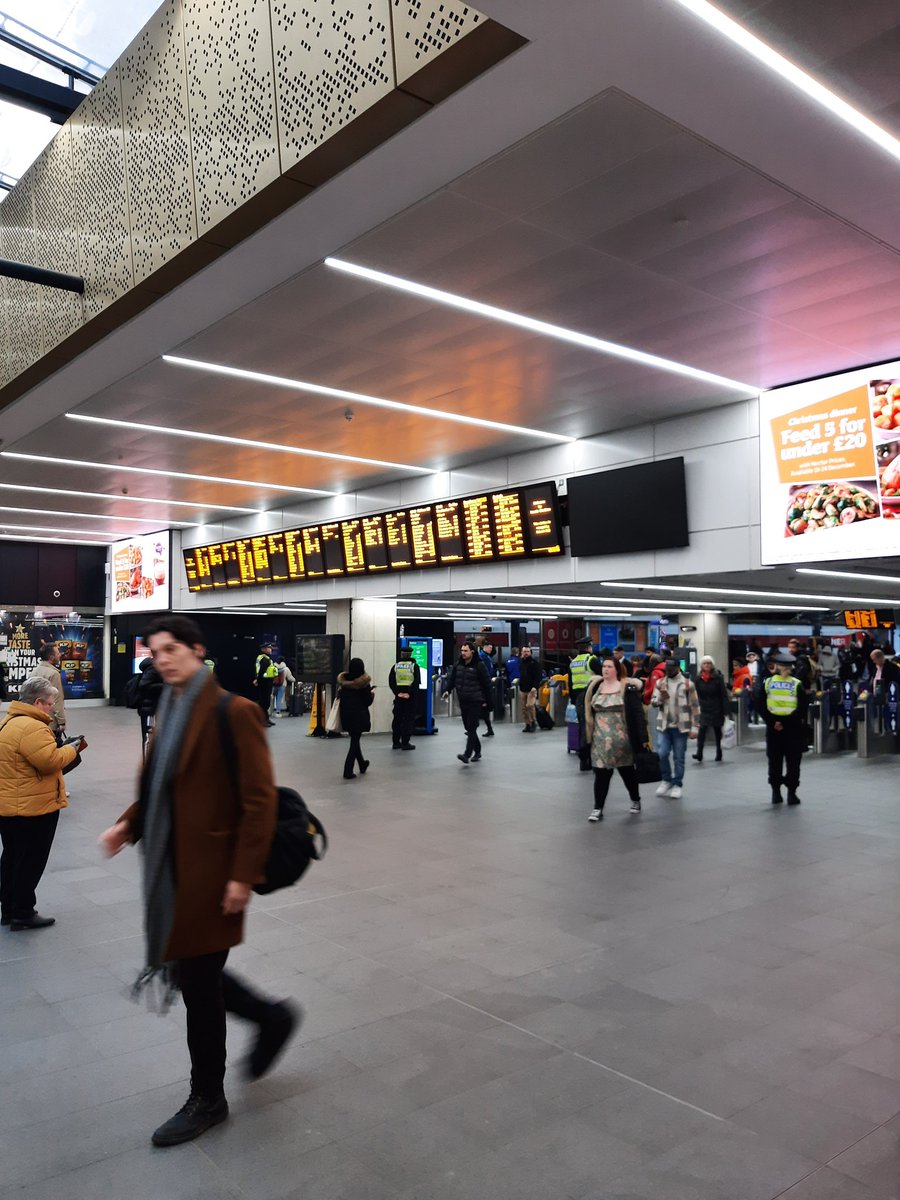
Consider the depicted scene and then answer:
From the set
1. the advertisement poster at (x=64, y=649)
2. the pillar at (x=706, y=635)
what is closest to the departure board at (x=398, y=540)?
the pillar at (x=706, y=635)

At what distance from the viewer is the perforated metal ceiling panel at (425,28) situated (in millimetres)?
4070

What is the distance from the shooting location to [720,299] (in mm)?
6918

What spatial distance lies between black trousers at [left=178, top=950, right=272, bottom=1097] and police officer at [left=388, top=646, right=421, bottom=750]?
1184 cm

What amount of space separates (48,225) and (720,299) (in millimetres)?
6480

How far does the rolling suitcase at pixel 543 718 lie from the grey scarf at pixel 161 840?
17418 mm

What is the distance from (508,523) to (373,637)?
244 inches

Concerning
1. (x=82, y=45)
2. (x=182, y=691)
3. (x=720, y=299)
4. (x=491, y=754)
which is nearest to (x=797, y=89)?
(x=720, y=299)

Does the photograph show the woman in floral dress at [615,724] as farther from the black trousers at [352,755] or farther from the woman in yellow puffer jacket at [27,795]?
the woman in yellow puffer jacket at [27,795]

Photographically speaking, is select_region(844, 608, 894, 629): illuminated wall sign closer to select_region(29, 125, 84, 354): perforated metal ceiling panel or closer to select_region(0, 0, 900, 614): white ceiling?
select_region(0, 0, 900, 614): white ceiling

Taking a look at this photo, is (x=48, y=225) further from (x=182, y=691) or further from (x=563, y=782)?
(x=563, y=782)

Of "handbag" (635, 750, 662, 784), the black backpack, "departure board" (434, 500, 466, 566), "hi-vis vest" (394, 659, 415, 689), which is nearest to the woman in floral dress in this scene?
"handbag" (635, 750, 662, 784)

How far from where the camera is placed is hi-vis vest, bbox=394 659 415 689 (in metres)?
15.4

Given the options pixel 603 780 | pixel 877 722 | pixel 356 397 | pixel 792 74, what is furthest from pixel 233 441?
pixel 877 722

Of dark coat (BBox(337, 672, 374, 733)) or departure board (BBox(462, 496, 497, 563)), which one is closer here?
dark coat (BBox(337, 672, 374, 733))
